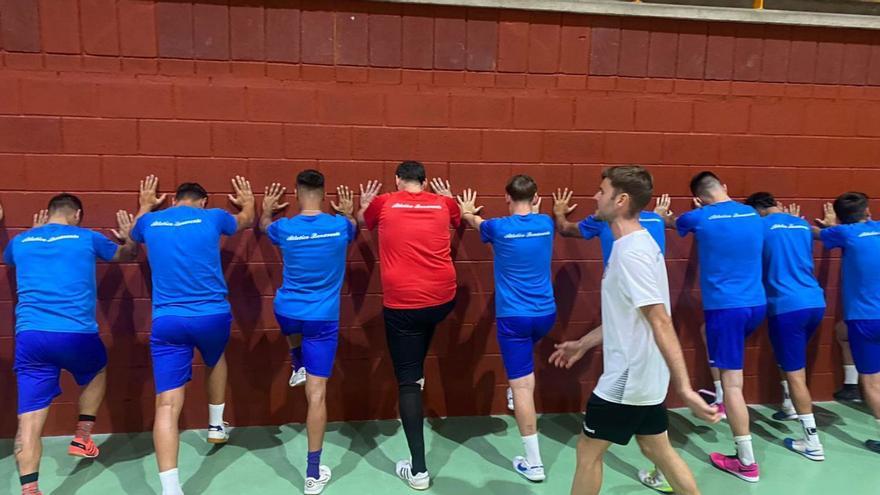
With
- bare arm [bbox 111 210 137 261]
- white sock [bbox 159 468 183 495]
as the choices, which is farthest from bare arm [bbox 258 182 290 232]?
white sock [bbox 159 468 183 495]

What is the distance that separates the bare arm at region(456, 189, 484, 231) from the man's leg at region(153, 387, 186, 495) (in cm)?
229

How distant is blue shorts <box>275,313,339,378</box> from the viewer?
390cm

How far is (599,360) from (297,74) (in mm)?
3364

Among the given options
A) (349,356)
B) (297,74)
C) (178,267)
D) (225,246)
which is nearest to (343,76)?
(297,74)

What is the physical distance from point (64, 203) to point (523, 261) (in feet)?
10.2

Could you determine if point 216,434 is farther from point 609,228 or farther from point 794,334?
point 794,334

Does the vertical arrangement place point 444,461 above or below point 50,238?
below

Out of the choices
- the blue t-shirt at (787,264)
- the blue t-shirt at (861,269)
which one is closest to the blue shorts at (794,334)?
the blue t-shirt at (787,264)

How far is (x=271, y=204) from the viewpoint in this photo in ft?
14.3

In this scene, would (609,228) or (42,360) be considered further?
(609,228)

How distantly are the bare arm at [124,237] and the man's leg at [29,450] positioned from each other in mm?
1095

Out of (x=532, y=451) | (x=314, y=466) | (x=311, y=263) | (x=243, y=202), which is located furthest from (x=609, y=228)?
(x=243, y=202)

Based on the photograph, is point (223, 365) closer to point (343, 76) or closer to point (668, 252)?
point (343, 76)

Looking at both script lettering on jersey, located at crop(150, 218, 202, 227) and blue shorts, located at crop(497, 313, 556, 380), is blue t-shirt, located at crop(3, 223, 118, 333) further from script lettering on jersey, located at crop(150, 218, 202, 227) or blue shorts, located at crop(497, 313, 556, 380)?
blue shorts, located at crop(497, 313, 556, 380)
